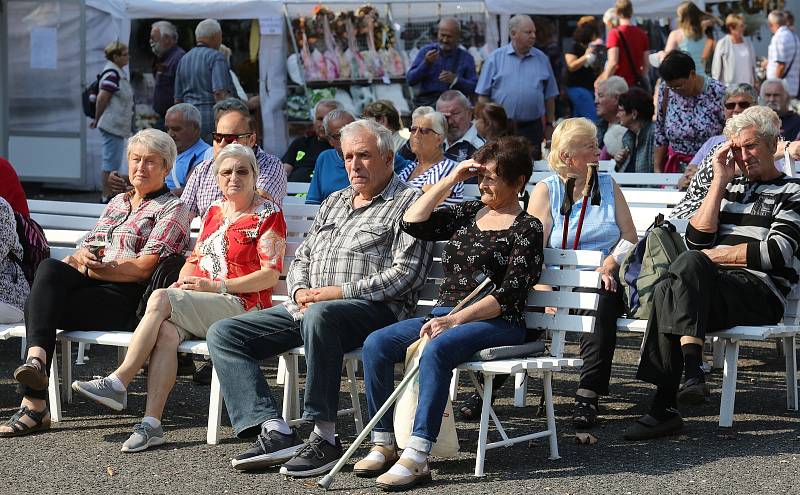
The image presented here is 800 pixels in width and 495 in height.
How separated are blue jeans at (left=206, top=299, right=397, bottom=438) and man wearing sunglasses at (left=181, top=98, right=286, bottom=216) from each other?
156 centimetres

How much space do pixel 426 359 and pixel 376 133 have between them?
1.33m

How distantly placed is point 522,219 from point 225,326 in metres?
1.40

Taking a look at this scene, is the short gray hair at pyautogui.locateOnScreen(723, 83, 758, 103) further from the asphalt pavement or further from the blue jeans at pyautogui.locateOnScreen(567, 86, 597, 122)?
the blue jeans at pyautogui.locateOnScreen(567, 86, 597, 122)

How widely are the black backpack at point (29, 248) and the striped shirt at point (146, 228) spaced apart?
30 cm

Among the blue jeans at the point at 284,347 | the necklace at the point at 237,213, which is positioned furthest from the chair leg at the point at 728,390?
the necklace at the point at 237,213

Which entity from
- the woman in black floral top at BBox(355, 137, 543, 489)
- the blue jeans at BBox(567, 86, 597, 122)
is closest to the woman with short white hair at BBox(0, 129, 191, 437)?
the woman in black floral top at BBox(355, 137, 543, 489)

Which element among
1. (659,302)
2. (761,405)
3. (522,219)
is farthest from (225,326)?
(761,405)

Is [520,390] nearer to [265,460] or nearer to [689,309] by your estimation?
[689,309]

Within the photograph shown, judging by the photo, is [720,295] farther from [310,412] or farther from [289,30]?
[289,30]

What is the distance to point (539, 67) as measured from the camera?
481 inches

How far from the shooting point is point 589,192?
20.7ft

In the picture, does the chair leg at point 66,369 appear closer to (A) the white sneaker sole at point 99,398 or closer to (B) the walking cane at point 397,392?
Result: (A) the white sneaker sole at point 99,398

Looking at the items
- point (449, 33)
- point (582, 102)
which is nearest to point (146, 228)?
point (449, 33)

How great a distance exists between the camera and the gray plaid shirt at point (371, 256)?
5.86 m
